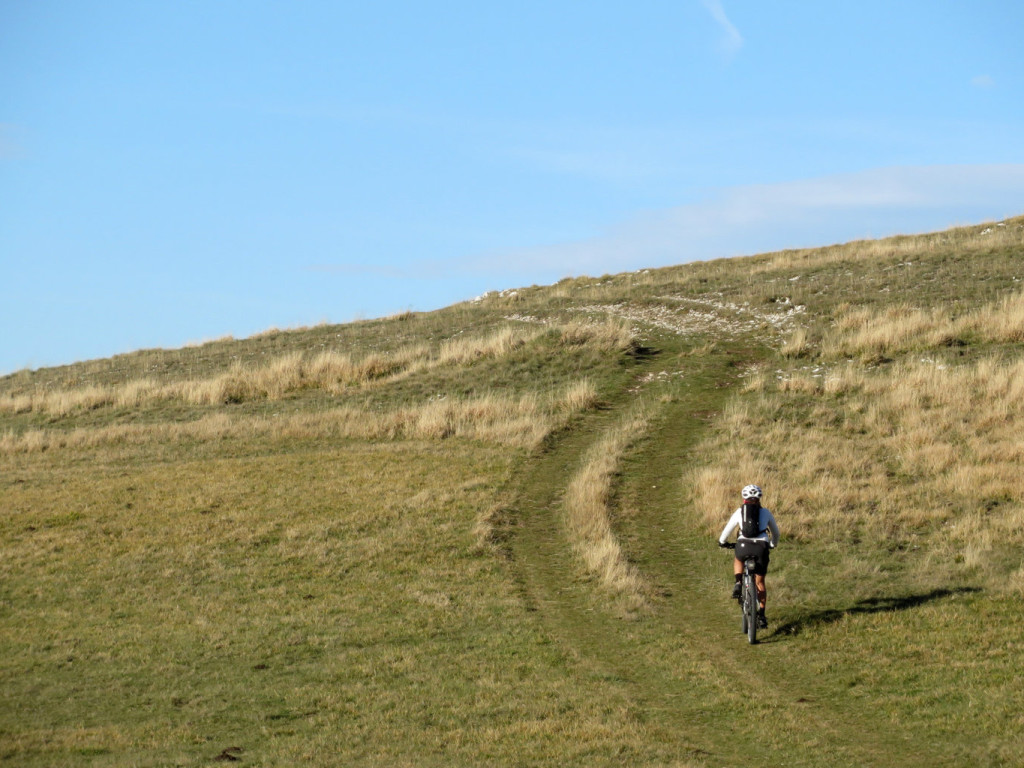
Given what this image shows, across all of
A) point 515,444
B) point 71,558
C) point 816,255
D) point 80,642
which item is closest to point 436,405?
point 515,444

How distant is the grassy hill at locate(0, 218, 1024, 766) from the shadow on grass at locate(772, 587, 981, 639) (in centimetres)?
6

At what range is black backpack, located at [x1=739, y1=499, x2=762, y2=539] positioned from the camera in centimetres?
1484

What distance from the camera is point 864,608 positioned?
50.7 feet

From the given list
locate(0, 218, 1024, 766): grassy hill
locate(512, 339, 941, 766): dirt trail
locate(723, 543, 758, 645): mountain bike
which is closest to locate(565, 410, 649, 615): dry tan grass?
locate(0, 218, 1024, 766): grassy hill

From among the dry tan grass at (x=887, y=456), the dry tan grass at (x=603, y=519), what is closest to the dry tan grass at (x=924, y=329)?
the dry tan grass at (x=887, y=456)

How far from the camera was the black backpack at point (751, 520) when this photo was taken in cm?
1484

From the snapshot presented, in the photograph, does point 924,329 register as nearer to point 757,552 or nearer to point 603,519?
point 603,519

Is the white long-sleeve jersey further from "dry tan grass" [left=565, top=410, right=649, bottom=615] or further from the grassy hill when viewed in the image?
"dry tan grass" [left=565, top=410, right=649, bottom=615]

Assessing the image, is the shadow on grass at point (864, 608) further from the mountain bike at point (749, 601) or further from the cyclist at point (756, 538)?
the cyclist at point (756, 538)

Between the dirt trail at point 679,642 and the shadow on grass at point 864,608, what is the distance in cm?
45

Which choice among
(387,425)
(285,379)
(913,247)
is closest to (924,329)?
(387,425)

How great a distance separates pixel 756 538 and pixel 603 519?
574 cm

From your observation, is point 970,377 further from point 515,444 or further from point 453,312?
point 453,312

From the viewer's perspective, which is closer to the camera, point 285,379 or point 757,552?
point 757,552
